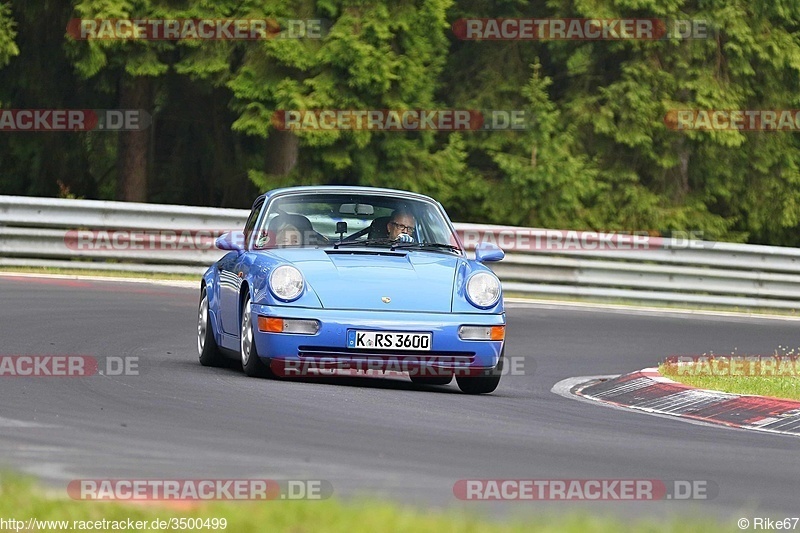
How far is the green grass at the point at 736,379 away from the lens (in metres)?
11.0

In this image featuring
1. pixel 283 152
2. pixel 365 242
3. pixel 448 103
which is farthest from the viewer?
pixel 448 103

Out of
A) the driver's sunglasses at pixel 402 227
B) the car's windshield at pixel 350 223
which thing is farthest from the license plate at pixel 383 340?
the driver's sunglasses at pixel 402 227

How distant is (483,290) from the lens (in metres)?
10.3

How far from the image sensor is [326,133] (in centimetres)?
2338

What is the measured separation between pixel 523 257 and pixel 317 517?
1502 centimetres

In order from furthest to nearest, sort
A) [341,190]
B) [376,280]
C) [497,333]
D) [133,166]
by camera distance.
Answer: [133,166], [341,190], [497,333], [376,280]

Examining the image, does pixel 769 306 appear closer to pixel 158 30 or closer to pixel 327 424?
pixel 158 30

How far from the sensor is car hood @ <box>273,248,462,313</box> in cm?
999

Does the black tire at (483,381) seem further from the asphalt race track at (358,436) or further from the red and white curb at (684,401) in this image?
the red and white curb at (684,401)

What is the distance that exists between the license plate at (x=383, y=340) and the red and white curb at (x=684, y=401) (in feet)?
5.21

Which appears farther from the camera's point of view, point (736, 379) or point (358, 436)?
point (736, 379)

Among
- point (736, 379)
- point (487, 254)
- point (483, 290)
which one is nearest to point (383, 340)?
point (483, 290)

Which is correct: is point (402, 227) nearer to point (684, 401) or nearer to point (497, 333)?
point (497, 333)

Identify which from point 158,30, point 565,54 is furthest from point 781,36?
point 158,30
